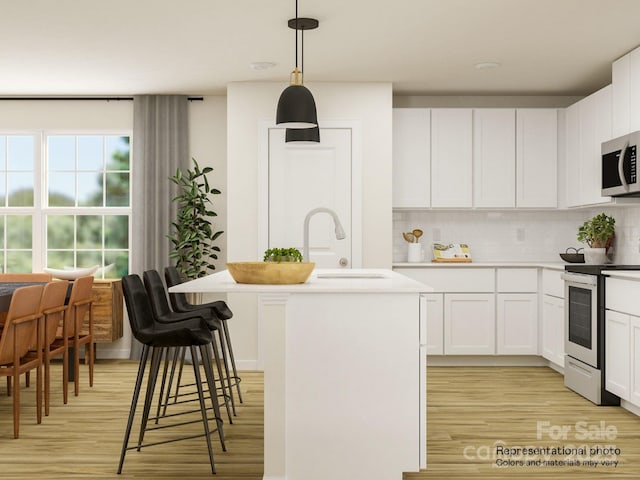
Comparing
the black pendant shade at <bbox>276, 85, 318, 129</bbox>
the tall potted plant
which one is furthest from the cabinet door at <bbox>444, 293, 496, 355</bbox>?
the black pendant shade at <bbox>276, 85, 318, 129</bbox>

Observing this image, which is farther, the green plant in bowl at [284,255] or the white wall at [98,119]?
the white wall at [98,119]

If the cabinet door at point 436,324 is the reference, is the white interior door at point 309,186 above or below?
above

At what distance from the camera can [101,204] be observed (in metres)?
6.93

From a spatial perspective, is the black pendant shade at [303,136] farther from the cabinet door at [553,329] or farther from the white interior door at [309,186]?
the cabinet door at [553,329]

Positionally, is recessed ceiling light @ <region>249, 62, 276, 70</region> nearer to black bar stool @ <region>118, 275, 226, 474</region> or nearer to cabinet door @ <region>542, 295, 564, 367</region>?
black bar stool @ <region>118, 275, 226, 474</region>

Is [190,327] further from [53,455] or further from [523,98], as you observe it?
[523,98]

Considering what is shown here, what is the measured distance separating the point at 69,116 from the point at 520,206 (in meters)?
4.66

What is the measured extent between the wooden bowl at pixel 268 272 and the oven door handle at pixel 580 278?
8.43 feet

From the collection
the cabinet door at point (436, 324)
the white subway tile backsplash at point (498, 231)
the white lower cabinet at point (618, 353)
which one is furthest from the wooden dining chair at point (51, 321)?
the white lower cabinet at point (618, 353)

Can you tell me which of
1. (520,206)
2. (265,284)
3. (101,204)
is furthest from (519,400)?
(101,204)

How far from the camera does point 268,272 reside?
3199mm

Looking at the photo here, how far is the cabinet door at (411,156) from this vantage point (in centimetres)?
642

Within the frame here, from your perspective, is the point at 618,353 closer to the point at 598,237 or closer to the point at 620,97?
the point at 598,237

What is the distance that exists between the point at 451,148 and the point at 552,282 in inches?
62.5
